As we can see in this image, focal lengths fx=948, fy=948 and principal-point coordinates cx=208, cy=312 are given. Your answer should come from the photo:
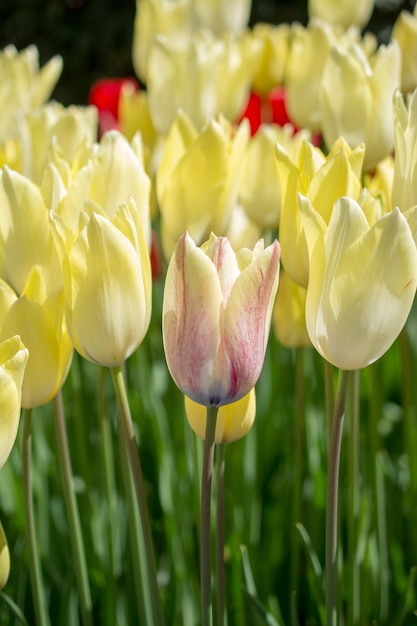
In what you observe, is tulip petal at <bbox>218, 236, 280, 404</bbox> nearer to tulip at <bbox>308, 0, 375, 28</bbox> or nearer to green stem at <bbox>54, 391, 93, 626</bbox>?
green stem at <bbox>54, 391, 93, 626</bbox>

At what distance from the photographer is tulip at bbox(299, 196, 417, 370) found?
71 cm

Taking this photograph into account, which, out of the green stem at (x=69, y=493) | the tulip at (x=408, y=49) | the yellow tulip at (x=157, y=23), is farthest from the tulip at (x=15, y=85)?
the green stem at (x=69, y=493)

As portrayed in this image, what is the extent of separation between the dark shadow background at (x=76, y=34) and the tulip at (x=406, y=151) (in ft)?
12.8

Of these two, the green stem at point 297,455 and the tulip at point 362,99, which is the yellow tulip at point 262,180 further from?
the green stem at point 297,455

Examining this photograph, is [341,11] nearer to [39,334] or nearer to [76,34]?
[39,334]

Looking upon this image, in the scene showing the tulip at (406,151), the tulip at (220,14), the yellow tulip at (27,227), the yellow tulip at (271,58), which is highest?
the tulip at (406,151)

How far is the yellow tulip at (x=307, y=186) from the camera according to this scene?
84 centimetres

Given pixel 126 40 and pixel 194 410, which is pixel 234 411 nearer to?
pixel 194 410

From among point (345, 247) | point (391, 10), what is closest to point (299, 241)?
point (345, 247)

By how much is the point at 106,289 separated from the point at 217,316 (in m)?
0.12

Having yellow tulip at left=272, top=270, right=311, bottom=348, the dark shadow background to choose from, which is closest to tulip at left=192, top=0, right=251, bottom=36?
yellow tulip at left=272, top=270, right=311, bottom=348

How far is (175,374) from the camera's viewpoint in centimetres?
73

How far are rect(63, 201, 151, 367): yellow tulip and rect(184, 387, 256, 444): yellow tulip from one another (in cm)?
8

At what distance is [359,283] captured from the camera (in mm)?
718
